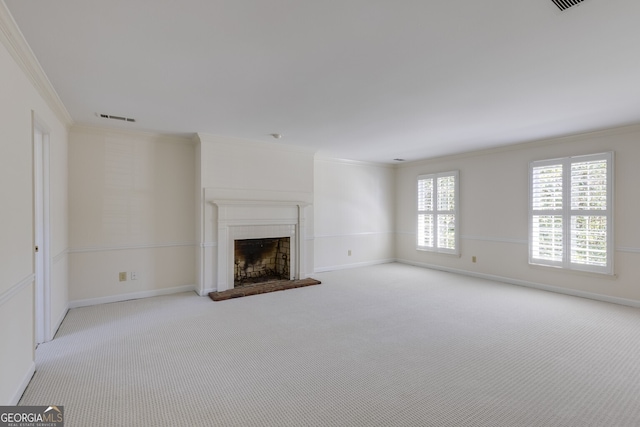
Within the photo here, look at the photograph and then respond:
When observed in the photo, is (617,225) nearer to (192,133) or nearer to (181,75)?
(181,75)

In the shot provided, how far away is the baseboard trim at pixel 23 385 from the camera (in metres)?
1.97

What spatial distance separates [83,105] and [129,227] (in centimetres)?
172

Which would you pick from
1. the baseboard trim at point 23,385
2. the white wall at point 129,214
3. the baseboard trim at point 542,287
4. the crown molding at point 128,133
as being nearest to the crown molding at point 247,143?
the crown molding at point 128,133

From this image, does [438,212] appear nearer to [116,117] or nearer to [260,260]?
[260,260]

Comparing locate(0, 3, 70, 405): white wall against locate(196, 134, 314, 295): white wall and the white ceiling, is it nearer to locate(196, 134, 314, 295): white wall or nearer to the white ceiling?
the white ceiling

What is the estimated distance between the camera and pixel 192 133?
4.42 m

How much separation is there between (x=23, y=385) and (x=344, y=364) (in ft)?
7.73

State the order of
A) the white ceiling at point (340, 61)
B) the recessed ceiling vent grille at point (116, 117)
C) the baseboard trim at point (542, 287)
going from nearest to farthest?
the white ceiling at point (340, 61), the recessed ceiling vent grille at point (116, 117), the baseboard trim at point (542, 287)

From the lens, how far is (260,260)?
5.48 m

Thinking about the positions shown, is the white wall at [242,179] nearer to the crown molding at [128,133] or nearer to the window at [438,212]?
the crown molding at [128,133]

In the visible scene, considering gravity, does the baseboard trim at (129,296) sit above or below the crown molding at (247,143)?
below

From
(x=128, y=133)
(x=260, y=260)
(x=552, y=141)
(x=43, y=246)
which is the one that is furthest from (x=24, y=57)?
(x=552, y=141)

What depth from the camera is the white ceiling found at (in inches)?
69.2

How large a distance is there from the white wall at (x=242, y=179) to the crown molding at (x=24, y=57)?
1.75 meters
